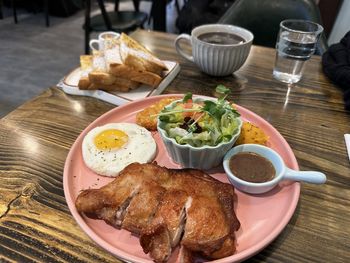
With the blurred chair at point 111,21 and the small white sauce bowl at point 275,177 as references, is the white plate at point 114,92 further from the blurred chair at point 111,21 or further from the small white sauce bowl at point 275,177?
the blurred chair at point 111,21

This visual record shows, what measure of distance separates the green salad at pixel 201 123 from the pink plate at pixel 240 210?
0.56ft

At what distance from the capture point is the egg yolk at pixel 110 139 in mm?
1388

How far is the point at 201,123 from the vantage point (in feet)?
4.31

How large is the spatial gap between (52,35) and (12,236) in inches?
228

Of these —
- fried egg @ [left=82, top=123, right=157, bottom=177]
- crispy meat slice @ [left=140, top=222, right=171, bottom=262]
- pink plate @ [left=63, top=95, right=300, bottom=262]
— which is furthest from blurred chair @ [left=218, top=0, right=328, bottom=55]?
crispy meat slice @ [left=140, top=222, right=171, bottom=262]

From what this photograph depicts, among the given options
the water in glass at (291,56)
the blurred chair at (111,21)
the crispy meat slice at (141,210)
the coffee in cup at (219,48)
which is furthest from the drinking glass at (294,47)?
the blurred chair at (111,21)

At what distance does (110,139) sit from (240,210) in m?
0.66

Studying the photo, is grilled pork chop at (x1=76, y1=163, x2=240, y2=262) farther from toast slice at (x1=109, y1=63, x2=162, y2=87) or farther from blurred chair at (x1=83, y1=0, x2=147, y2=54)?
blurred chair at (x1=83, y1=0, x2=147, y2=54)

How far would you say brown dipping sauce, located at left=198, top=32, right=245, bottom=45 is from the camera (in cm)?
190

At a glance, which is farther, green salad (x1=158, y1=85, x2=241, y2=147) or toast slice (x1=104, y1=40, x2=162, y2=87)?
toast slice (x1=104, y1=40, x2=162, y2=87)

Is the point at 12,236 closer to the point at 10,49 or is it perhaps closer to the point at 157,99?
the point at 157,99

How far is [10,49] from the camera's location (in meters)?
5.43

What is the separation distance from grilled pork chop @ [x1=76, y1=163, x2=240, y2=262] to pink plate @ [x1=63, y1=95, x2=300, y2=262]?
0.13 ft

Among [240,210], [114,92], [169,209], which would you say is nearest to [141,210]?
[169,209]
